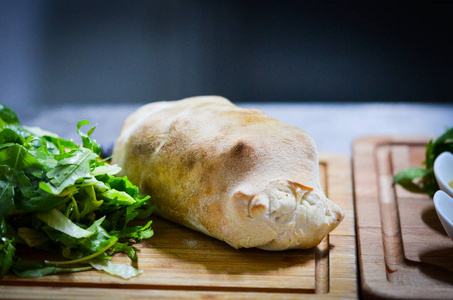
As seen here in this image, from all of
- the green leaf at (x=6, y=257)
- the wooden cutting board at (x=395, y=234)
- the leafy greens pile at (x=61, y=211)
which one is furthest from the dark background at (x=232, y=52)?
the green leaf at (x=6, y=257)

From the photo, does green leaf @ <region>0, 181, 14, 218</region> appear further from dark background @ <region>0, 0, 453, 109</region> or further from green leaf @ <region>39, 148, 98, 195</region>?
dark background @ <region>0, 0, 453, 109</region>

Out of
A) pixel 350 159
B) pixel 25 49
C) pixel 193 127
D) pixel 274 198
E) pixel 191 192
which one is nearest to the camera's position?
pixel 274 198

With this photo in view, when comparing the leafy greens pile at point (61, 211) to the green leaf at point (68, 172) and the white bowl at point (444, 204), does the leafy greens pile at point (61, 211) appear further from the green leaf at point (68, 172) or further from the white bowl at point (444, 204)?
the white bowl at point (444, 204)

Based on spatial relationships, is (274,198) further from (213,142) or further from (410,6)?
(410,6)

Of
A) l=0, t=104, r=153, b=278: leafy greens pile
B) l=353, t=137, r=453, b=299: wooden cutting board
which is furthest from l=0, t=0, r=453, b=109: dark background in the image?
l=0, t=104, r=153, b=278: leafy greens pile

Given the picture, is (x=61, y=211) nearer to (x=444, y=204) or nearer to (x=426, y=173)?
(x=444, y=204)

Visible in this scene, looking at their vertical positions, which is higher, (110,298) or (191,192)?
(191,192)

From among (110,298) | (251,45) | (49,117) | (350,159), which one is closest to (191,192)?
(110,298)
